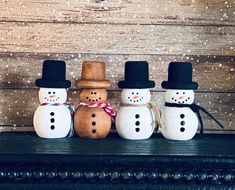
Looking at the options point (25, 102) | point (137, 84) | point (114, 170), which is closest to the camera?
point (114, 170)

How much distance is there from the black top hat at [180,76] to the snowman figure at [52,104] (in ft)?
Result: 0.71

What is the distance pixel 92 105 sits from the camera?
3.18ft

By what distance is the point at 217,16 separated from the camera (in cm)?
114

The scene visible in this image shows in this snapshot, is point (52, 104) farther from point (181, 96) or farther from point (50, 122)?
point (181, 96)

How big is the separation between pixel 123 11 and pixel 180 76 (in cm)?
26

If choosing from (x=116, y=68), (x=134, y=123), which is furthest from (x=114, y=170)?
(x=116, y=68)

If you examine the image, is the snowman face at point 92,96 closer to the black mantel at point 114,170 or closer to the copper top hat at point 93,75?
the copper top hat at point 93,75

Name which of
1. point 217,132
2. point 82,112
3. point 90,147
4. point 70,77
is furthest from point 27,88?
point 217,132

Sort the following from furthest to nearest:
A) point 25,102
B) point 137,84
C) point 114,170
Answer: point 25,102, point 137,84, point 114,170

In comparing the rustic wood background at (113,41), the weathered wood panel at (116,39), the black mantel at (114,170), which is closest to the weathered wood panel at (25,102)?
the rustic wood background at (113,41)

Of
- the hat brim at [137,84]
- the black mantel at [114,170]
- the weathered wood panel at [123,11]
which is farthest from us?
the weathered wood panel at [123,11]

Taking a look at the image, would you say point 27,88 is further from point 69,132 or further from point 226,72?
point 226,72

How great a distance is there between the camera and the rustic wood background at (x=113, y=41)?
1.12m

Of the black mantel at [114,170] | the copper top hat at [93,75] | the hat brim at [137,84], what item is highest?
the copper top hat at [93,75]
